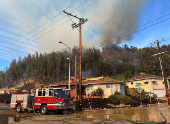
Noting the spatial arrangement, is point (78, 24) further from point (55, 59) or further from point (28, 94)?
point (55, 59)

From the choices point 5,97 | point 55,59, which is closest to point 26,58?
point 55,59

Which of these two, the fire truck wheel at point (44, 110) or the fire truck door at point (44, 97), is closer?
the fire truck wheel at point (44, 110)

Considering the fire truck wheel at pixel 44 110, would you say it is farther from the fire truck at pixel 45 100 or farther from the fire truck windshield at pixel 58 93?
the fire truck windshield at pixel 58 93

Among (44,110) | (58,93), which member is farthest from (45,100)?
(58,93)

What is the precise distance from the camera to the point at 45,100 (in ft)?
42.6

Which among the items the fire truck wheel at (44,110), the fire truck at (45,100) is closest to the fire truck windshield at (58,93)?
the fire truck at (45,100)

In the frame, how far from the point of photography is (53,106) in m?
12.4

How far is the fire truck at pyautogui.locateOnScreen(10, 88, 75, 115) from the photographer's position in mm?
12539

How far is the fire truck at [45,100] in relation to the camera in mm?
12539

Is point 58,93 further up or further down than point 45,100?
further up

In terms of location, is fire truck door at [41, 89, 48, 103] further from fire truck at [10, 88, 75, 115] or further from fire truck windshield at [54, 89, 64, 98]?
fire truck windshield at [54, 89, 64, 98]

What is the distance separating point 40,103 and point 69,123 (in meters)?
5.58

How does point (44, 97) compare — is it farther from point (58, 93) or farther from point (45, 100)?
point (58, 93)

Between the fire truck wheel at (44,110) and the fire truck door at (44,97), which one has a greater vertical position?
the fire truck door at (44,97)
